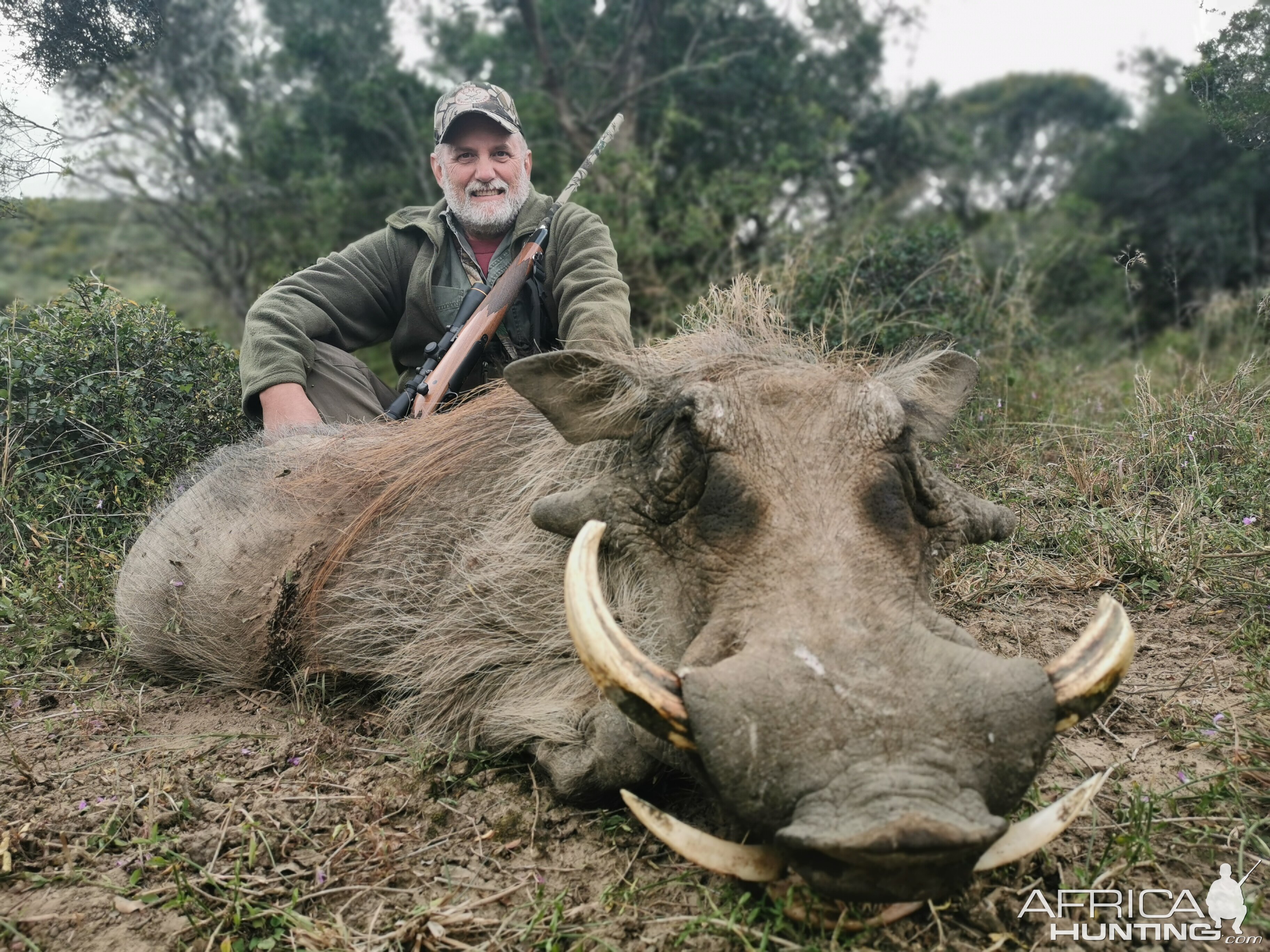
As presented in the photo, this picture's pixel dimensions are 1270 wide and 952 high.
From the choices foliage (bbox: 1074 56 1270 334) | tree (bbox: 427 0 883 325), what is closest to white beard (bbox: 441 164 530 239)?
tree (bbox: 427 0 883 325)

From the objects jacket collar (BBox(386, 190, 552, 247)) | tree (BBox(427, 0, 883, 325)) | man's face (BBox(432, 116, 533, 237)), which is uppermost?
tree (BBox(427, 0, 883, 325))

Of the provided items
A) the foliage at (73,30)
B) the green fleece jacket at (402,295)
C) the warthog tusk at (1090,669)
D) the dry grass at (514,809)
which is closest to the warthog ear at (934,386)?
the dry grass at (514,809)

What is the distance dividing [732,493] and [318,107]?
10020 mm

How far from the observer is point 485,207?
433 centimetres

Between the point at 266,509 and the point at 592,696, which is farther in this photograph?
the point at 266,509

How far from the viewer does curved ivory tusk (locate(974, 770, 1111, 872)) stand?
155cm

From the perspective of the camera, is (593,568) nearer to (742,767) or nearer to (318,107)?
(742,767)

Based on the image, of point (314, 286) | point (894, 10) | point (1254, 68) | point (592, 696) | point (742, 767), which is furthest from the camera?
point (894, 10)

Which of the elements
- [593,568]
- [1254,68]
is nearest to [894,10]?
[1254,68]

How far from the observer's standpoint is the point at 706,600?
6.30ft

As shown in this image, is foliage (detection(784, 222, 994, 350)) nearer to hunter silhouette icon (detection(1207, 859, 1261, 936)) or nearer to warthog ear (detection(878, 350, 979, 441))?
warthog ear (detection(878, 350, 979, 441))

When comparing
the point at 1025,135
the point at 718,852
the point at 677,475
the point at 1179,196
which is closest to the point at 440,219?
the point at 677,475

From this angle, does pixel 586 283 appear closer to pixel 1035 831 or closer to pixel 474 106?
pixel 474 106

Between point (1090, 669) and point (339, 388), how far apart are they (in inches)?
127
